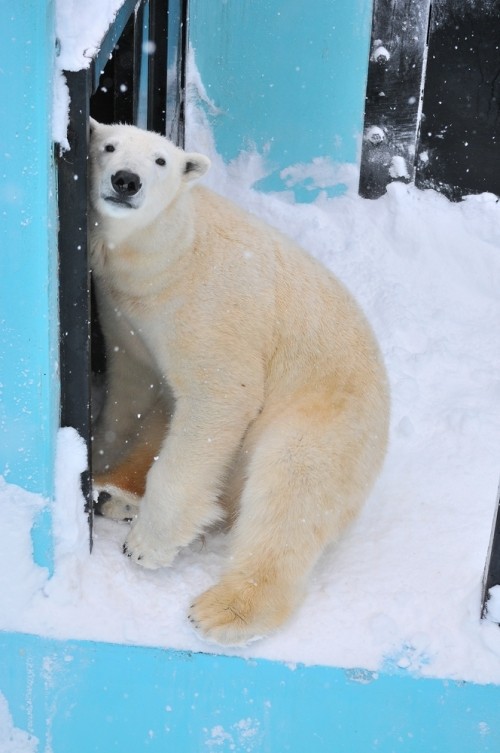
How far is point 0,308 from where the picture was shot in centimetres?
A: 245

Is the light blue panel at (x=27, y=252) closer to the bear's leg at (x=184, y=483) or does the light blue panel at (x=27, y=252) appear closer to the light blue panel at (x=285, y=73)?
the bear's leg at (x=184, y=483)

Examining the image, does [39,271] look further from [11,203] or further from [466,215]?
[466,215]

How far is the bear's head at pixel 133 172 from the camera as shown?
2746mm

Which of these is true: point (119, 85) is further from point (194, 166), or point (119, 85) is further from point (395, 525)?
point (395, 525)

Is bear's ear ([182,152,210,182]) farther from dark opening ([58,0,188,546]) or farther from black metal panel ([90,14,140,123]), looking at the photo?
black metal panel ([90,14,140,123])

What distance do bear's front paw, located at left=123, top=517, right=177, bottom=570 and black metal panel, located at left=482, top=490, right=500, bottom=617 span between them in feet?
3.41

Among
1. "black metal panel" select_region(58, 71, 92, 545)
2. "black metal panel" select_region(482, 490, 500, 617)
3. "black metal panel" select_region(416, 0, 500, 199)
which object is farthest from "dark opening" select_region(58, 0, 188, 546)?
"black metal panel" select_region(416, 0, 500, 199)

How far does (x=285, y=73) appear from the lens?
5.39 metres

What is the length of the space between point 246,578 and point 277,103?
3522 mm

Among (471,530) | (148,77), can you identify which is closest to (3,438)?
(471,530)

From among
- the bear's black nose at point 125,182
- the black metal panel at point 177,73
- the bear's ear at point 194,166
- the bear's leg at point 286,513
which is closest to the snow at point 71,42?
the bear's black nose at point 125,182

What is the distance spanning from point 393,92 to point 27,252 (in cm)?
369

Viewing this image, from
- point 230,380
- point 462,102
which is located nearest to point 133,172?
point 230,380

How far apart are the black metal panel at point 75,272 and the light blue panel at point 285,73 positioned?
3.17 m
